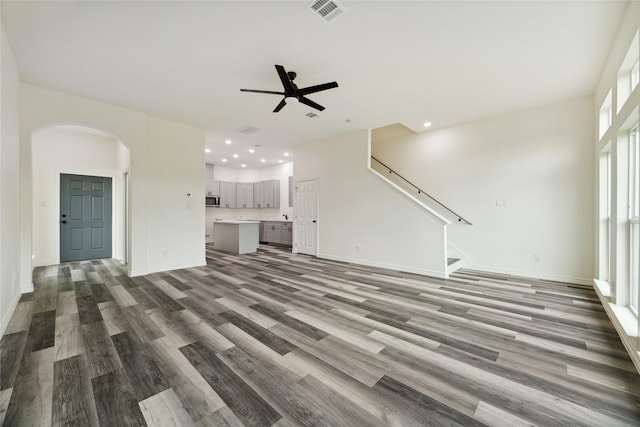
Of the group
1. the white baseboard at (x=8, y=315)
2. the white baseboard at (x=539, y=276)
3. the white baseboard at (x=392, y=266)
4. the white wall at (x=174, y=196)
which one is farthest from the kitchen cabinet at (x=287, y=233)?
the white baseboard at (x=8, y=315)

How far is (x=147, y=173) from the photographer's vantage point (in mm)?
4781

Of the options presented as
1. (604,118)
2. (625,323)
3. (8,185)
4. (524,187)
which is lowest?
(625,323)

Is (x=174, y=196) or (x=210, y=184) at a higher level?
(x=210, y=184)

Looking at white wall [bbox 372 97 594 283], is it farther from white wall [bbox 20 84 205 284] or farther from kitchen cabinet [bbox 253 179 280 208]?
kitchen cabinet [bbox 253 179 280 208]

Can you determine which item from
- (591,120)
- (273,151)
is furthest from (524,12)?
(273,151)

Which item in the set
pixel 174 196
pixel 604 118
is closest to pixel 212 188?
pixel 174 196

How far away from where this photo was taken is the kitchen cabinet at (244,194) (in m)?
10.1

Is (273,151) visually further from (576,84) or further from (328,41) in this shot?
(576,84)

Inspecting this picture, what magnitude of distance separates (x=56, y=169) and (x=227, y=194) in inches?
188

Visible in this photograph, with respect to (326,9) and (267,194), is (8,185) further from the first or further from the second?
(267,194)

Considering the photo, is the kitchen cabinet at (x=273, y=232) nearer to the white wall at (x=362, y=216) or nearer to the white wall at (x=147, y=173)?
the white wall at (x=362, y=216)

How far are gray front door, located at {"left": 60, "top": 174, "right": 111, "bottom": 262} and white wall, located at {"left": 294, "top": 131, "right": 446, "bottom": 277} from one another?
5.00 meters

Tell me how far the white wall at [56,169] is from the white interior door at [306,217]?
4.09 m

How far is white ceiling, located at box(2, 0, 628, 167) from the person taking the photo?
7.66 ft
